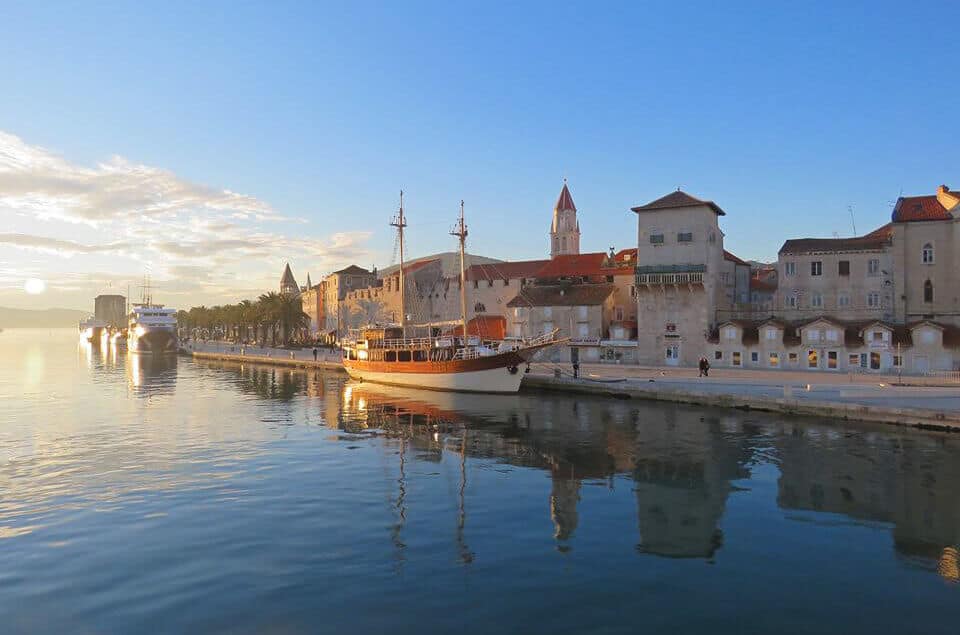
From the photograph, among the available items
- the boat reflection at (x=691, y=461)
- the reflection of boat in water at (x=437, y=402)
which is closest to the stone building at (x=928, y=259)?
the boat reflection at (x=691, y=461)

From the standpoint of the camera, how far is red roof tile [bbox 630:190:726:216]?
55625 mm

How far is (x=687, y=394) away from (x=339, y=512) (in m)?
26.5

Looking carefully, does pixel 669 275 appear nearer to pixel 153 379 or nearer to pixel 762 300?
pixel 762 300

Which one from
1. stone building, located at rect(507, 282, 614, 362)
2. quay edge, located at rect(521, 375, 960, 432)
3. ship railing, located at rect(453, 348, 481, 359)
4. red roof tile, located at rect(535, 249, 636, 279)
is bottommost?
quay edge, located at rect(521, 375, 960, 432)

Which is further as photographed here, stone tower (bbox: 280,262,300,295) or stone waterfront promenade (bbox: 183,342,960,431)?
stone tower (bbox: 280,262,300,295)

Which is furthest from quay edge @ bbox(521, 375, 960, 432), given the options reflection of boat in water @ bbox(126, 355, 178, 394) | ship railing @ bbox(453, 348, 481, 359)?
reflection of boat in water @ bbox(126, 355, 178, 394)

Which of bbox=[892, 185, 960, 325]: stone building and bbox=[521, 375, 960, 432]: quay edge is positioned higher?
bbox=[892, 185, 960, 325]: stone building

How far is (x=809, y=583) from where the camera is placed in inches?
514

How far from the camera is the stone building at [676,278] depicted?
2174 inches

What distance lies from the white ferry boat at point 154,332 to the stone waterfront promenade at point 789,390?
283 feet

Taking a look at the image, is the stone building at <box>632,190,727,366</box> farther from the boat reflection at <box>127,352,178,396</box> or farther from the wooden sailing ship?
the boat reflection at <box>127,352,178,396</box>

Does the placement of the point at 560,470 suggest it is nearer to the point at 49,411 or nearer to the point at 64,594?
the point at 64,594

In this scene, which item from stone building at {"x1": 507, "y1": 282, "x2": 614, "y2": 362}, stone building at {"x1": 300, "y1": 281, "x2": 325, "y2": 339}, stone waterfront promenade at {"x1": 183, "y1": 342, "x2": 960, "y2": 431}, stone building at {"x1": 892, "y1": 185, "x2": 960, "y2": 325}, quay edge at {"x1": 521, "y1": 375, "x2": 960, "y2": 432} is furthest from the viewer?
stone building at {"x1": 300, "y1": 281, "x2": 325, "y2": 339}

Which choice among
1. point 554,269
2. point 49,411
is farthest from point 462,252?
point 49,411
